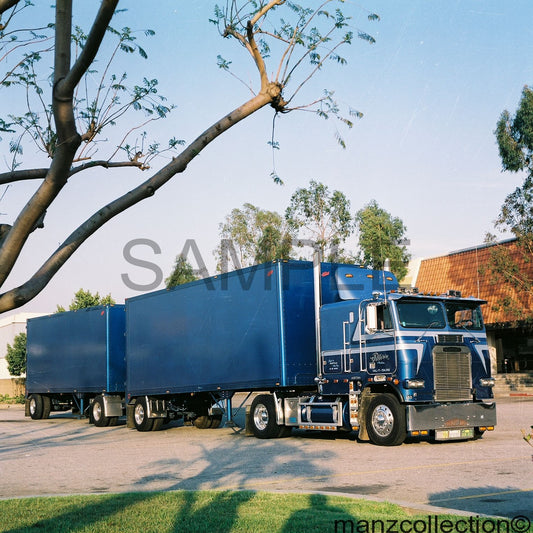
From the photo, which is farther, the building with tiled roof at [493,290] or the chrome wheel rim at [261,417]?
the building with tiled roof at [493,290]

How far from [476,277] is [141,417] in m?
22.7

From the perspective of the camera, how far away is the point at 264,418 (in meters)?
18.8

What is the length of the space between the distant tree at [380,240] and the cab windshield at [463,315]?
2732cm

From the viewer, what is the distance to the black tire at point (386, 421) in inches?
605

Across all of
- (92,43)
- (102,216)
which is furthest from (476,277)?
(92,43)

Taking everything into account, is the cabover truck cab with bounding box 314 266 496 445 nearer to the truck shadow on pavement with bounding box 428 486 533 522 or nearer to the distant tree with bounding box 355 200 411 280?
the truck shadow on pavement with bounding box 428 486 533 522

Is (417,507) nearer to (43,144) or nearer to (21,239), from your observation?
(21,239)

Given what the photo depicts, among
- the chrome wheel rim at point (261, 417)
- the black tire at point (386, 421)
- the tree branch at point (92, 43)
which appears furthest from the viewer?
the chrome wheel rim at point (261, 417)

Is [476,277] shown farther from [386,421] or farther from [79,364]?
[386,421]

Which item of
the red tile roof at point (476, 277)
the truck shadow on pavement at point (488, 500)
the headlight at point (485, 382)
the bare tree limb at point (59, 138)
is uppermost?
the red tile roof at point (476, 277)

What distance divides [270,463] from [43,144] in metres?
7.40

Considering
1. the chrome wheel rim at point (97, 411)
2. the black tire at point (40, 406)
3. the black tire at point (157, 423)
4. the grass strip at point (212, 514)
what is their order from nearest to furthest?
the grass strip at point (212, 514), the black tire at point (157, 423), the chrome wheel rim at point (97, 411), the black tire at point (40, 406)

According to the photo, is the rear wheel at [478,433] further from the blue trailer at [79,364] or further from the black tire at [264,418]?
the blue trailer at [79,364]

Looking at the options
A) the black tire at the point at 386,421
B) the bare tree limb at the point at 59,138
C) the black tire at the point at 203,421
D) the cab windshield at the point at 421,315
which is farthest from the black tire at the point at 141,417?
the bare tree limb at the point at 59,138
